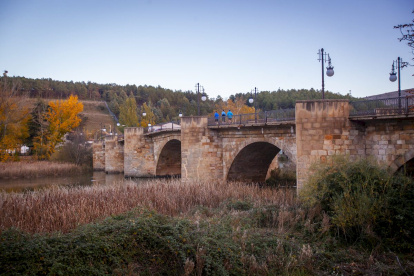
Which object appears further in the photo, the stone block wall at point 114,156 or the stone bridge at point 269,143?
the stone block wall at point 114,156

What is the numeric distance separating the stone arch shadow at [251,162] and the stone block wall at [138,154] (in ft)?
46.9

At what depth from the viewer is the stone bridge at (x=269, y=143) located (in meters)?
14.1

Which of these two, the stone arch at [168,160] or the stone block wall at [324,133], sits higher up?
the stone block wall at [324,133]

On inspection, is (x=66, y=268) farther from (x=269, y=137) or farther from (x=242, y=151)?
(x=242, y=151)

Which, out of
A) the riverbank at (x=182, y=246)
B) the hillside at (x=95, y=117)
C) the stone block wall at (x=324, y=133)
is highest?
the hillside at (x=95, y=117)

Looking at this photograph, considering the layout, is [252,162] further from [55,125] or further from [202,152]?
[55,125]

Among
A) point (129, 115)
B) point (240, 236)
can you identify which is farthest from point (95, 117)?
point (240, 236)

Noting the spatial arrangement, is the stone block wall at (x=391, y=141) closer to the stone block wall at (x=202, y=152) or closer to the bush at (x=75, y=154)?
the stone block wall at (x=202, y=152)

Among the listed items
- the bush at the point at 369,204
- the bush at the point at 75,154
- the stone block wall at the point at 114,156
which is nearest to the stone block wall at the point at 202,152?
the bush at the point at 369,204

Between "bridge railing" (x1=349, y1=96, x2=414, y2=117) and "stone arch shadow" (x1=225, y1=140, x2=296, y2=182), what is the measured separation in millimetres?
7653

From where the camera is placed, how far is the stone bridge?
1409 centimetres

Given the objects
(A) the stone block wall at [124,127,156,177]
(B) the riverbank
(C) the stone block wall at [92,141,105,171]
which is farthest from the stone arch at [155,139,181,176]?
(B) the riverbank

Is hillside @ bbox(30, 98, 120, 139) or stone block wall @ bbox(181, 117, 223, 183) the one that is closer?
stone block wall @ bbox(181, 117, 223, 183)

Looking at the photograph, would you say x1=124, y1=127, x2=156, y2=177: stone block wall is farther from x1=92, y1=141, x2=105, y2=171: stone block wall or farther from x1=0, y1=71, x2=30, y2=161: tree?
x1=0, y1=71, x2=30, y2=161: tree
